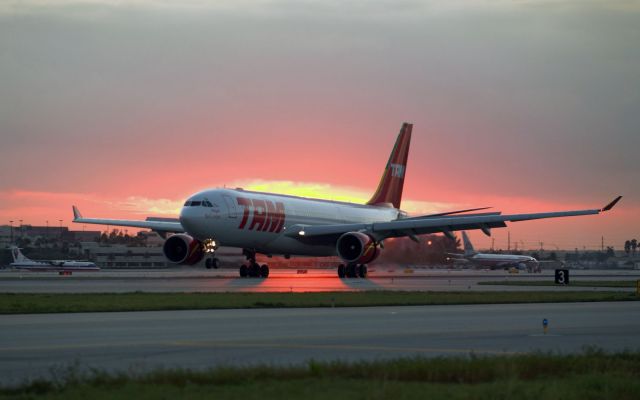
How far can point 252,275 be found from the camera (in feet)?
206

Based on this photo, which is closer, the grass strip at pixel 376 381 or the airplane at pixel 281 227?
the grass strip at pixel 376 381

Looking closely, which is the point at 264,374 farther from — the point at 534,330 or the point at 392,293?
the point at 392,293

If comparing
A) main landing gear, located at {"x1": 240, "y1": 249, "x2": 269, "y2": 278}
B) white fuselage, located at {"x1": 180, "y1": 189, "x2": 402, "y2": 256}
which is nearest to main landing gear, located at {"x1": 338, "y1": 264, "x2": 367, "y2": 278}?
white fuselage, located at {"x1": 180, "y1": 189, "x2": 402, "y2": 256}

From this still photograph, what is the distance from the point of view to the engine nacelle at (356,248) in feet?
199

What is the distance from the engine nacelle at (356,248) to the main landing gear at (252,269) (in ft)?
16.7

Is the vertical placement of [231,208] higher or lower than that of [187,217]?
higher

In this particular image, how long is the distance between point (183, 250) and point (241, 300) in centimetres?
2884

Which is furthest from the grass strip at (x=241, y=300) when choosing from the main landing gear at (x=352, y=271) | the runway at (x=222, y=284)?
the main landing gear at (x=352, y=271)

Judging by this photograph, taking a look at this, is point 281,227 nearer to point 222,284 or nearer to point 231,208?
point 231,208

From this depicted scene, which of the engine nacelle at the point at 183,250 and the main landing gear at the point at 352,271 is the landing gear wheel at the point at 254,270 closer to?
the engine nacelle at the point at 183,250

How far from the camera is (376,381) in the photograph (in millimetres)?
14070

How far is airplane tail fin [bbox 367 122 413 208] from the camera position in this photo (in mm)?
78500

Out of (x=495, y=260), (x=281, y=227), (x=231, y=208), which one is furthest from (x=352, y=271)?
(x=495, y=260)

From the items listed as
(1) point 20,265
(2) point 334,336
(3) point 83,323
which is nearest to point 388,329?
(2) point 334,336
